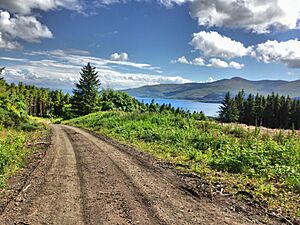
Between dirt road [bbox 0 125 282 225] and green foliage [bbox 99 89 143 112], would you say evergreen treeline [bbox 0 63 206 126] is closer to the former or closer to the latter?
green foliage [bbox 99 89 143 112]

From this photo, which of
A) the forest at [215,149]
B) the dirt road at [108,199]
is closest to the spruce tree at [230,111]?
the forest at [215,149]

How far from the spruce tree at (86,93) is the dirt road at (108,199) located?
6267 centimetres

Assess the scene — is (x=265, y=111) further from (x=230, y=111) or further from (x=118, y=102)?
(x=118, y=102)

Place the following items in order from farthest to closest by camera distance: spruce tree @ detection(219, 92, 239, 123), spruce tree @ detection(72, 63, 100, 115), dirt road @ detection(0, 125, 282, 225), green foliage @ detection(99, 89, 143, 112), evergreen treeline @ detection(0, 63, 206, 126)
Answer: spruce tree @ detection(219, 92, 239, 123) → spruce tree @ detection(72, 63, 100, 115) → green foliage @ detection(99, 89, 143, 112) → evergreen treeline @ detection(0, 63, 206, 126) → dirt road @ detection(0, 125, 282, 225)

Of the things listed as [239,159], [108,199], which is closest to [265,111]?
[239,159]

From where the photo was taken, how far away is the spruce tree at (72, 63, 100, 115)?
7309 cm

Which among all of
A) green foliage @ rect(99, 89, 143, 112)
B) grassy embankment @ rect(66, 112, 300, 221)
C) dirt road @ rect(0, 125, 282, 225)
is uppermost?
green foliage @ rect(99, 89, 143, 112)

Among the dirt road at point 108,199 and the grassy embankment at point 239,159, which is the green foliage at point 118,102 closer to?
the grassy embankment at point 239,159

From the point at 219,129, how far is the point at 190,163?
8.27 m

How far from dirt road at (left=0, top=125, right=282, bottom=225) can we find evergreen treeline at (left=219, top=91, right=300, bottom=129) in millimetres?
83805

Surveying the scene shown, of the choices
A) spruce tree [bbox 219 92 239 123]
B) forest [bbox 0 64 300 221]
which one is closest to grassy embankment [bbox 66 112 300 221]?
forest [bbox 0 64 300 221]

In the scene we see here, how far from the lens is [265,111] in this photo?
97.2 metres

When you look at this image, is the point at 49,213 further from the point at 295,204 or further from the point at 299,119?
the point at 299,119

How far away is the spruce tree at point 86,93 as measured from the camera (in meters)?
73.1
